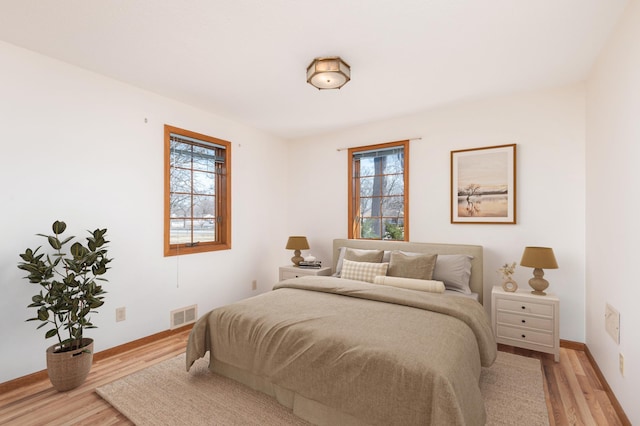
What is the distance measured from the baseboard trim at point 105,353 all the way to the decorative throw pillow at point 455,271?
2876 mm

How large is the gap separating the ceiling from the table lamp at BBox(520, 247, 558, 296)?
1.60 meters

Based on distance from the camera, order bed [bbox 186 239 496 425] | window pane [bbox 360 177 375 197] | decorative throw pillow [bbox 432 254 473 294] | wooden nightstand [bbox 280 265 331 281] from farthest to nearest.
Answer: window pane [bbox 360 177 375 197] → wooden nightstand [bbox 280 265 331 281] → decorative throw pillow [bbox 432 254 473 294] → bed [bbox 186 239 496 425]

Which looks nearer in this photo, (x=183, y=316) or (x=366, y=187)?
(x=183, y=316)

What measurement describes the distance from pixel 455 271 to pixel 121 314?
130 inches

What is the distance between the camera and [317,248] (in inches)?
182

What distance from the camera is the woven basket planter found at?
2.21 meters

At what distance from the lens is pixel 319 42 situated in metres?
2.25

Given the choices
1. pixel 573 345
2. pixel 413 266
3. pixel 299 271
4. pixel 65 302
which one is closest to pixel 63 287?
pixel 65 302

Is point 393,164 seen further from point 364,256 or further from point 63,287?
point 63,287

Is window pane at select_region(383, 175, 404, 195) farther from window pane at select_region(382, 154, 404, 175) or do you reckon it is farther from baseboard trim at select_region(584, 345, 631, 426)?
baseboard trim at select_region(584, 345, 631, 426)

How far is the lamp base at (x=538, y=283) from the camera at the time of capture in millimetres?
2801

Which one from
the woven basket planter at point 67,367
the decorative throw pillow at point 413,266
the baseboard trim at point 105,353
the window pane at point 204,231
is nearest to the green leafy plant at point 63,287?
the woven basket planter at point 67,367

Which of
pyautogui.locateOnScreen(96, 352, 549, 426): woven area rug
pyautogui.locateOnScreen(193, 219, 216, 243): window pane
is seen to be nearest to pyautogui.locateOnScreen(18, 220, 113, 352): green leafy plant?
pyautogui.locateOnScreen(96, 352, 549, 426): woven area rug

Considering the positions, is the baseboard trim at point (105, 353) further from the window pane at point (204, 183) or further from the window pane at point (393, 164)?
the window pane at point (393, 164)
